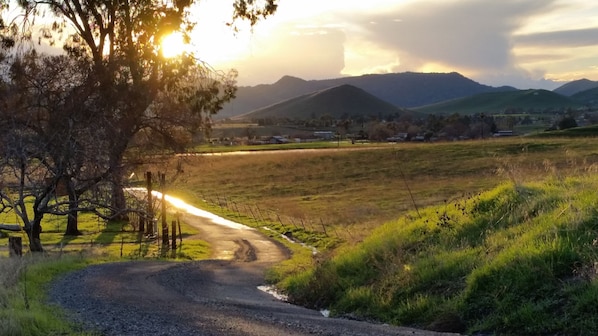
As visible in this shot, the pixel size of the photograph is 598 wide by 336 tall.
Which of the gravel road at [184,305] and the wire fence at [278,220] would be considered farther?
the wire fence at [278,220]

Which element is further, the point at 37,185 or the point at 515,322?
the point at 37,185

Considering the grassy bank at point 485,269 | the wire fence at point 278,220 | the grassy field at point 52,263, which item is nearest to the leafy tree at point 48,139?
the grassy field at point 52,263

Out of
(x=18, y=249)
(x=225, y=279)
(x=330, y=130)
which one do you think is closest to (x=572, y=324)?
(x=225, y=279)

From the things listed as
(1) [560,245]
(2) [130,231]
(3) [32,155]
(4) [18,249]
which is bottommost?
(2) [130,231]

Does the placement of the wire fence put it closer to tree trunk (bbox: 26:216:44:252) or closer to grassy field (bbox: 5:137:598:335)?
grassy field (bbox: 5:137:598:335)

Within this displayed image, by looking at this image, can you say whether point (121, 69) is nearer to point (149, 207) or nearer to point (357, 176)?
point (149, 207)

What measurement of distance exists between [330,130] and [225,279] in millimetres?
167898

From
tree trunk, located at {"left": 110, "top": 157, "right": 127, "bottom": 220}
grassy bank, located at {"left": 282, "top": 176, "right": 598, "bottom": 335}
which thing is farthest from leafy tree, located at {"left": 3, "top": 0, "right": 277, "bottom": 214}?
grassy bank, located at {"left": 282, "top": 176, "right": 598, "bottom": 335}

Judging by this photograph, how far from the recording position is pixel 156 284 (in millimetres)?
16500

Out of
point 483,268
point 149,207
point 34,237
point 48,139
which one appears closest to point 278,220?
point 149,207

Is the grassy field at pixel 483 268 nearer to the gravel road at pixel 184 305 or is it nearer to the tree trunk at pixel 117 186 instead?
the gravel road at pixel 184 305

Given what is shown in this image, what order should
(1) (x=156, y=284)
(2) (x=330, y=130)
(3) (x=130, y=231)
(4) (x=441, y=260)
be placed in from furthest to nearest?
(2) (x=330, y=130), (3) (x=130, y=231), (1) (x=156, y=284), (4) (x=441, y=260)

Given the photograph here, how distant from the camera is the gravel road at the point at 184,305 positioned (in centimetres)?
976

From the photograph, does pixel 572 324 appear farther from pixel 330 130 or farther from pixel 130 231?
pixel 330 130
